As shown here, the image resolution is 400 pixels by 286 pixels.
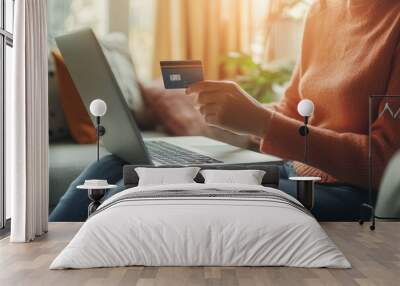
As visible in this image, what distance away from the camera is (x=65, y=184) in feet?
23.3

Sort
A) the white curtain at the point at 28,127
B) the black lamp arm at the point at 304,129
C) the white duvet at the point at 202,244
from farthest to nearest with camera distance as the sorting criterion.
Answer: the black lamp arm at the point at 304,129 < the white curtain at the point at 28,127 < the white duvet at the point at 202,244

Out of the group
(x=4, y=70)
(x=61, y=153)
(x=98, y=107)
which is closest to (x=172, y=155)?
(x=98, y=107)

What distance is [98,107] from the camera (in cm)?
664

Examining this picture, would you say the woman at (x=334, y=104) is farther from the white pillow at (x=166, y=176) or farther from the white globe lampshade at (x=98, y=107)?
the white pillow at (x=166, y=176)

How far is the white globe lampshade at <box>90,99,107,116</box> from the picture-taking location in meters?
6.64

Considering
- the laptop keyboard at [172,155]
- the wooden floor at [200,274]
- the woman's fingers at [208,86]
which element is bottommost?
the wooden floor at [200,274]

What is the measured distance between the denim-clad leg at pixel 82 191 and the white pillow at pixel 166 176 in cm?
59

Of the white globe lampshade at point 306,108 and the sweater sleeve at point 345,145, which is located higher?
the white globe lampshade at point 306,108

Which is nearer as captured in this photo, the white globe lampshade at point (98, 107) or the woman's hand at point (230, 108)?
the white globe lampshade at point (98, 107)

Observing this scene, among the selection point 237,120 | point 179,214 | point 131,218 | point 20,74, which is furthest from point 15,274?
point 237,120

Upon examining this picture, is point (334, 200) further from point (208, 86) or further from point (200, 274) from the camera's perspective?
point (200, 274)

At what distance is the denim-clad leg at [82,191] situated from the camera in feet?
23.1

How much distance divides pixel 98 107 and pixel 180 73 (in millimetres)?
1124

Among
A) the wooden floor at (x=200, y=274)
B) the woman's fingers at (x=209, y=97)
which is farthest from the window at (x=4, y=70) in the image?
the woman's fingers at (x=209, y=97)
